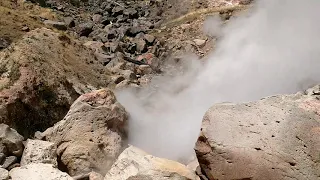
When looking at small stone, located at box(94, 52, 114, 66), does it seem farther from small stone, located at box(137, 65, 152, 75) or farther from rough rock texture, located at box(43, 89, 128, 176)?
rough rock texture, located at box(43, 89, 128, 176)

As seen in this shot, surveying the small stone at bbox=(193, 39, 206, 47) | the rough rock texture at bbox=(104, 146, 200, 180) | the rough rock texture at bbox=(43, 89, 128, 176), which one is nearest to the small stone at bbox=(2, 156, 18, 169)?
the rough rock texture at bbox=(43, 89, 128, 176)

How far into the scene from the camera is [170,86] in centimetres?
1414

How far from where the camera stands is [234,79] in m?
12.6

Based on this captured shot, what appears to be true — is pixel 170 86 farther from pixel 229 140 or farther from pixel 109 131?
pixel 229 140

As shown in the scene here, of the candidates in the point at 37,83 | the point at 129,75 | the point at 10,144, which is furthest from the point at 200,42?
the point at 10,144

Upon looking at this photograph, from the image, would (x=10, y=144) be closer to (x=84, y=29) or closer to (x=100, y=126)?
(x=100, y=126)

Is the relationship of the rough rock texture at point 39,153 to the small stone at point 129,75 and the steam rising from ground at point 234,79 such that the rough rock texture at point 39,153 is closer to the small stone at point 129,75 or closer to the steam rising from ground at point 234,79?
the steam rising from ground at point 234,79

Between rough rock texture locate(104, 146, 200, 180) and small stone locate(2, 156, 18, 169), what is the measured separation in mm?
1532

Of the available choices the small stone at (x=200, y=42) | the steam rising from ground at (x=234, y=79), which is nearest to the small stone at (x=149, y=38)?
the small stone at (x=200, y=42)

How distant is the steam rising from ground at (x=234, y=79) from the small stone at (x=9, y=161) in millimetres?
2288

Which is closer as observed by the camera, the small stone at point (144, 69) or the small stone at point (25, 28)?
the small stone at point (25, 28)

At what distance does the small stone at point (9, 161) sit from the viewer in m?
7.07

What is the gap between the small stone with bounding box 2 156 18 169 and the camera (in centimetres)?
707

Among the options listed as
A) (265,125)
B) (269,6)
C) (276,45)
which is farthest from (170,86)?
(265,125)
